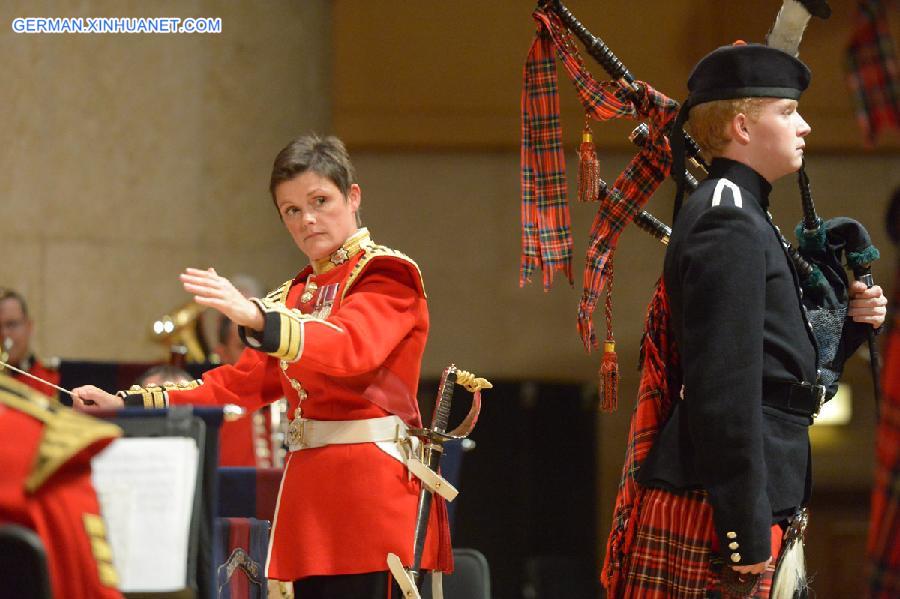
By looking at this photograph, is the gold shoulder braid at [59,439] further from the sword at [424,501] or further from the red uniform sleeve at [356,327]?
the sword at [424,501]

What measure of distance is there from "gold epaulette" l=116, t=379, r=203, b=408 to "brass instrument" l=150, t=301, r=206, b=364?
7.75 feet

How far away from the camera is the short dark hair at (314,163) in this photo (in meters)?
2.58

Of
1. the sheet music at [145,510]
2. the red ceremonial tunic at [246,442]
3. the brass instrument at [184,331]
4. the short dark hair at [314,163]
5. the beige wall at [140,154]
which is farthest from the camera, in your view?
the beige wall at [140,154]

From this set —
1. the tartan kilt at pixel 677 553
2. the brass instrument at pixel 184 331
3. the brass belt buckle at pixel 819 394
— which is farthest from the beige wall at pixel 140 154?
the brass belt buckle at pixel 819 394

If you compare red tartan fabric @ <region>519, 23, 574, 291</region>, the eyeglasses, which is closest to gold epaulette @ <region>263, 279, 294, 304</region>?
red tartan fabric @ <region>519, 23, 574, 291</region>

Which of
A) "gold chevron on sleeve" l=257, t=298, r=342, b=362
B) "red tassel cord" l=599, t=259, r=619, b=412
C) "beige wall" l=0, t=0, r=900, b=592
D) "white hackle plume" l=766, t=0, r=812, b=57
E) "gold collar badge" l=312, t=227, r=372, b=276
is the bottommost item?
"red tassel cord" l=599, t=259, r=619, b=412

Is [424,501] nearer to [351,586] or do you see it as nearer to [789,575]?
[351,586]

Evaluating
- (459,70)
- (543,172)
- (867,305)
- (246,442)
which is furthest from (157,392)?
(459,70)

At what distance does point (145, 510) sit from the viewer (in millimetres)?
1988

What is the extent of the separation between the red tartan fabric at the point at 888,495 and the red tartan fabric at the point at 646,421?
2.49ft

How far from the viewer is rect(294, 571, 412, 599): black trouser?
2432mm

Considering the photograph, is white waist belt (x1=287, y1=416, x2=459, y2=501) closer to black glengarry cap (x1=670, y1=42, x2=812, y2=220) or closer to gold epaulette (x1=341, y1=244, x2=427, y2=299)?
gold epaulette (x1=341, y1=244, x2=427, y2=299)

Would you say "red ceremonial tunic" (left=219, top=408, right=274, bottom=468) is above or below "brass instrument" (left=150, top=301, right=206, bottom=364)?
below

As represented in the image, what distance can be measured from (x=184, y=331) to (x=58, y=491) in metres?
3.78
